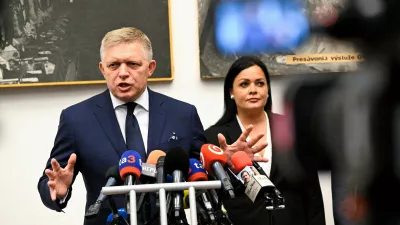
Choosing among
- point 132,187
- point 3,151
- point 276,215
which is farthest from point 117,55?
point 3,151

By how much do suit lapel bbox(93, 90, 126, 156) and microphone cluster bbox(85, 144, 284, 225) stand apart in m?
0.36

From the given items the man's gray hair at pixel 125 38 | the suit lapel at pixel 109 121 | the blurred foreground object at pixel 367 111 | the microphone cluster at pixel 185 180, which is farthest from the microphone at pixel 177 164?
the blurred foreground object at pixel 367 111

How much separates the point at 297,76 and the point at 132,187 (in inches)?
28.0

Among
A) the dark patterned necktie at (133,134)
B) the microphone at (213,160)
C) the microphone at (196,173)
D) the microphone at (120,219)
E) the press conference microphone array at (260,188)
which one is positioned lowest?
the microphone at (120,219)

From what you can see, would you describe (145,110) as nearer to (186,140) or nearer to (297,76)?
(186,140)

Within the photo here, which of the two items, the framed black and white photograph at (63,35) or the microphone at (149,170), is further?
the framed black and white photograph at (63,35)

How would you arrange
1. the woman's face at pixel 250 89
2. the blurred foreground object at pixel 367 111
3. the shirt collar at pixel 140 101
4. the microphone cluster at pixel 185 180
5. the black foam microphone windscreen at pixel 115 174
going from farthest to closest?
the woman's face at pixel 250 89 < the shirt collar at pixel 140 101 < the black foam microphone windscreen at pixel 115 174 < the microphone cluster at pixel 185 180 < the blurred foreground object at pixel 367 111

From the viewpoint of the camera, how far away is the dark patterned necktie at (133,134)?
71.6 inches

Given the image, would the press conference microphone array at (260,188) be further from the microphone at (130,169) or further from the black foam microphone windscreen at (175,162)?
the microphone at (130,169)

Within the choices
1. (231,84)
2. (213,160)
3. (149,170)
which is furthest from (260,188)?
(231,84)

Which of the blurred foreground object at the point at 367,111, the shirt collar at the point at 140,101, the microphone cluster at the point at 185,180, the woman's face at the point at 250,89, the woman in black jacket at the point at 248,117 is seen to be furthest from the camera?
the woman's face at the point at 250,89

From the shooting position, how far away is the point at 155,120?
1896 mm

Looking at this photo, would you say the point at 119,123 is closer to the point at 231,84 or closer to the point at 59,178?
the point at 59,178

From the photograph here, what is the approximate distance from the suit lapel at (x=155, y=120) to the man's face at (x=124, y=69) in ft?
0.27
